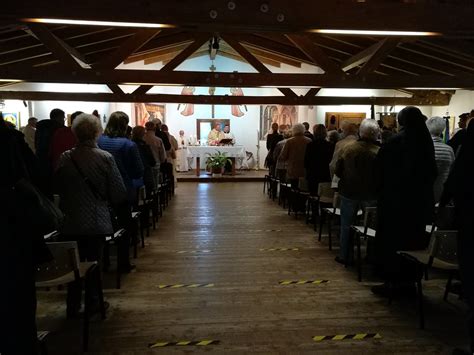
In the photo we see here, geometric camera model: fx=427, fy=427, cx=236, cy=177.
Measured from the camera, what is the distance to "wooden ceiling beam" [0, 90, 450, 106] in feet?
33.4

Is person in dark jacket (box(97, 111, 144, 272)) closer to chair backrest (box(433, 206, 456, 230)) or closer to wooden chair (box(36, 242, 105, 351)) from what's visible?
wooden chair (box(36, 242, 105, 351))

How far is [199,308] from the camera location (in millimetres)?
3551

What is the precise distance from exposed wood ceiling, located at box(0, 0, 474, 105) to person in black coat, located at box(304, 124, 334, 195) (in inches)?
58.4

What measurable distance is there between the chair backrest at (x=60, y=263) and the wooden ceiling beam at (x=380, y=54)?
632 cm

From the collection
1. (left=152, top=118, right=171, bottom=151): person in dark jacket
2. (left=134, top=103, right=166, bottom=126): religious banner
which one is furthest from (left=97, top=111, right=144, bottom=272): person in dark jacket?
(left=134, top=103, right=166, bottom=126): religious banner

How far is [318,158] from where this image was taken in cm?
625

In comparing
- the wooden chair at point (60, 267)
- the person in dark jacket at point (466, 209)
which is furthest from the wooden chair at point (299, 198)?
the wooden chair at point (60, 267)

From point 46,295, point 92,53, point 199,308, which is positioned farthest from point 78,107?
point 199,308

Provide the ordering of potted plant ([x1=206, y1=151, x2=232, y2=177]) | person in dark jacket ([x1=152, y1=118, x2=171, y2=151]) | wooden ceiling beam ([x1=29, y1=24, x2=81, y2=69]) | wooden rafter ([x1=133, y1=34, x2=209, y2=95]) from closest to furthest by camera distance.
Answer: wooden ceiling beam ([x1=29, y1=24, x2=81, y2=69])
person in dark jacket ([x1=152, y1=118, x2=171, y2=151])
wooden rafter ([x1=133, y1=34, x2=209, y2=95])
potted plant ([x1=206, y1=151, x2=232, y2=177])

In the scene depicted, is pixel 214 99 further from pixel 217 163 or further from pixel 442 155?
pixel 442 155

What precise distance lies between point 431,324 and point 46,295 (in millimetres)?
3257

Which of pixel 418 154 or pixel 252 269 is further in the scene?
pixel 252 269

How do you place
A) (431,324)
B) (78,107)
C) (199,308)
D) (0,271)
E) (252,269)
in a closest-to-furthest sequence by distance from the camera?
(0,271) < (431,324) < (199,308) < (252,269) < (78,107)

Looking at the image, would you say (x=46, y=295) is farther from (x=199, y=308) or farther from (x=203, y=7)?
(x=203, y=7)
